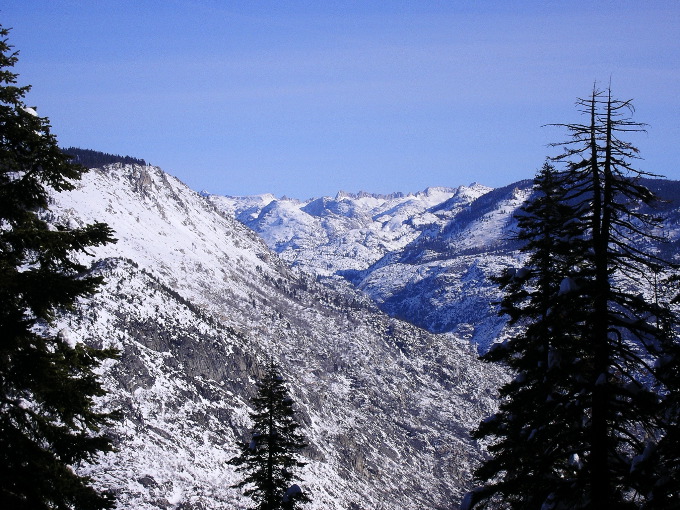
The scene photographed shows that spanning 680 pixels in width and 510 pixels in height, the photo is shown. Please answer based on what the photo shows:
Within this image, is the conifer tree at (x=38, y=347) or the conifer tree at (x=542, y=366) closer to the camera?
the conifer tree at (x=38, y=347)

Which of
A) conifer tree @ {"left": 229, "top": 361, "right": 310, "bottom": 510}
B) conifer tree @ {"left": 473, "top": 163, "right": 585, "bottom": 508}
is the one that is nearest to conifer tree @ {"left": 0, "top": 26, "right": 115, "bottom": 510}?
conifer tree @ {"left": 473, "top": 163, "right": 585, "bottom": 508}

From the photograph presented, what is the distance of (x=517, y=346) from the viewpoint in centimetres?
2378

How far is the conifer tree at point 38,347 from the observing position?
13.5 metres

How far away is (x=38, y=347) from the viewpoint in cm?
1448

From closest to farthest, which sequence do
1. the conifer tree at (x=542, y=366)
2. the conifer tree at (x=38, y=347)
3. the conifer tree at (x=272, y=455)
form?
the conifer tree at (x=38, y=347) < the conifer tree at (x=542, y=366) < the conifer tree at (x=272, y=455)

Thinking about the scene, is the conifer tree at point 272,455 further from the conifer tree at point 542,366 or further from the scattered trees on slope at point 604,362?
the scattered trees on slope at point 604,362

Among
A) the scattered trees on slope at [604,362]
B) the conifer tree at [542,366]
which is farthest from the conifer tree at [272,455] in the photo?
the scattered trees on slope at [604,362]

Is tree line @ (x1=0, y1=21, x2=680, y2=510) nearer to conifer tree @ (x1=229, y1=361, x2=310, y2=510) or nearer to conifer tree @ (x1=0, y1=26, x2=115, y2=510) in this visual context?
conifer tree @ (x1=0, y1=26, x2=115, y2=510)

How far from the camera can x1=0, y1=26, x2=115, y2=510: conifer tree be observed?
44.3ft

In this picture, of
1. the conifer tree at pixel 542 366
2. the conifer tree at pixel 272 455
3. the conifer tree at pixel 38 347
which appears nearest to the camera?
the conifer tree at pixel 38 347

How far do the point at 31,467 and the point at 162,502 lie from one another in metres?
185

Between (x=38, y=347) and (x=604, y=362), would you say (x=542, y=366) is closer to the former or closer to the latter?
(x=604, y=362)

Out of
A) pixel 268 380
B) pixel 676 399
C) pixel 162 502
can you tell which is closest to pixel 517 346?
pixel 676 399

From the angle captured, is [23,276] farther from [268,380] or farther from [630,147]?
[268,380]
